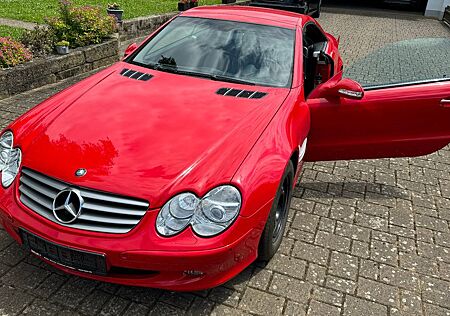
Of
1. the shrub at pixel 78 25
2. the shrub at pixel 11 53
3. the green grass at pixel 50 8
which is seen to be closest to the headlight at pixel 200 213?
the shrub at pixel 11 53

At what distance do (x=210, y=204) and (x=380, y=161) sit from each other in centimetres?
323

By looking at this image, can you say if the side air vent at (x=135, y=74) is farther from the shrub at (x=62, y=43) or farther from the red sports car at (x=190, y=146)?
the shrub at (x=62, y=43)

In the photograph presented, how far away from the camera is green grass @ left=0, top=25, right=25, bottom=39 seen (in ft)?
23.8

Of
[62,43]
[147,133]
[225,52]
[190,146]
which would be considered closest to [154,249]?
[190,146]

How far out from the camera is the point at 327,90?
3.49 m

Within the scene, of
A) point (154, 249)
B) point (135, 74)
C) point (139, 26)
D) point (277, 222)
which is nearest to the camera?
point (154, 249)

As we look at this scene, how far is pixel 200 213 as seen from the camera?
2279 mm

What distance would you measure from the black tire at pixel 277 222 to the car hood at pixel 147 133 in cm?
42

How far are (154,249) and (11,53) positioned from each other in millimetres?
4787

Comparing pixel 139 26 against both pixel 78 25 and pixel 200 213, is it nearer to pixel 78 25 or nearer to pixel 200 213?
pixel 78 25

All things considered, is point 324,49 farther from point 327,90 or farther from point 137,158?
point 137,158

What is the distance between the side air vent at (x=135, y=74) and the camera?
11.3 ft

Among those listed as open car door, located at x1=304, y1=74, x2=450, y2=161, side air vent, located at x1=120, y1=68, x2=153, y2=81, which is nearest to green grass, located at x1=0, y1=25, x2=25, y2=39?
side air vent, located at x1=120, y1=68, x2=153, y2=81

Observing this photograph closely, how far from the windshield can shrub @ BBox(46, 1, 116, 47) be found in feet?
11.8
